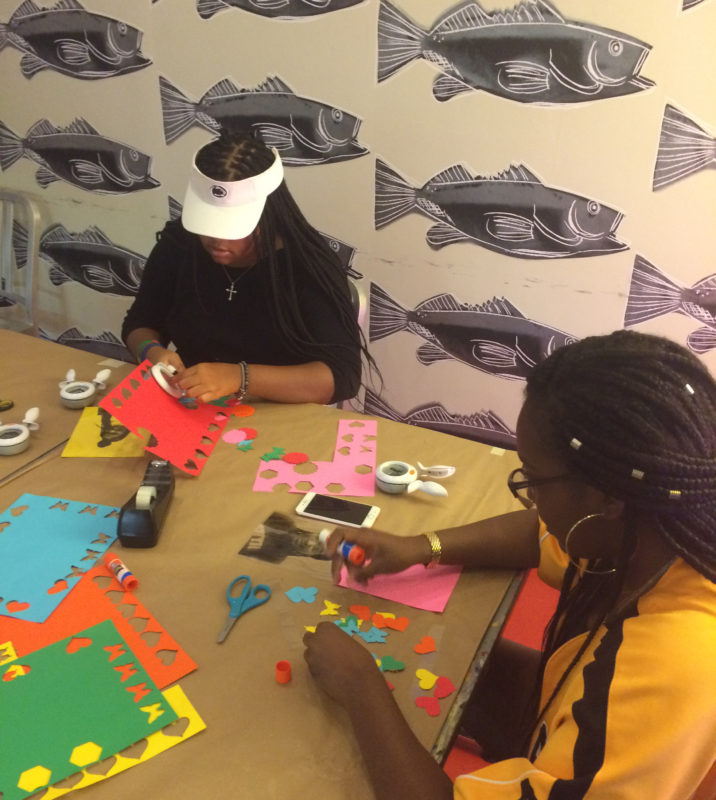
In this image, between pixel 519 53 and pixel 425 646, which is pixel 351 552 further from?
pixel 519 53

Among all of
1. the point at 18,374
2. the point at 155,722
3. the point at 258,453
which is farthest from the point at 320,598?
the point at 18,374

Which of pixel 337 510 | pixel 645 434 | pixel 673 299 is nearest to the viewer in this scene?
pixel 645 434

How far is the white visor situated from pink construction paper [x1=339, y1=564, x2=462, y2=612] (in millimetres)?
828

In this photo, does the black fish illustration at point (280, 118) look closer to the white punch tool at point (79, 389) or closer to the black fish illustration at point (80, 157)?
the black fish illustration at point (80, 157)

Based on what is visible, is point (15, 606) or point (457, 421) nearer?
point (15, 606)

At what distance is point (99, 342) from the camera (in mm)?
2945

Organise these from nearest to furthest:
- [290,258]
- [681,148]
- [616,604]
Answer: [616,604]
[290,258]
[681,148]

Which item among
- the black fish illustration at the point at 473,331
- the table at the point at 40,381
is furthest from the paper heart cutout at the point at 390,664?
the black fish illustration at the point at 473,331

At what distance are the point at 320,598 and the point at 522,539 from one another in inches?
13.6

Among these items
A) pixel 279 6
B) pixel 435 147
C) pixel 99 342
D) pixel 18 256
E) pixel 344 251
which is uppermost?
pixel 279 6

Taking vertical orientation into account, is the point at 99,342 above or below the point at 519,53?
below

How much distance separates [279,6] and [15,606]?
1.86 meters

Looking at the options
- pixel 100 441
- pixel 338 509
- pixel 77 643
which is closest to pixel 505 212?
pixel 338 509

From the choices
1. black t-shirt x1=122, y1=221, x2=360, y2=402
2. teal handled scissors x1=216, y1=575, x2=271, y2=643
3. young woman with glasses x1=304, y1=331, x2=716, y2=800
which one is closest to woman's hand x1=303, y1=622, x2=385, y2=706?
young woman with glasses x1=304, y1=331, x2=716, y2=800
